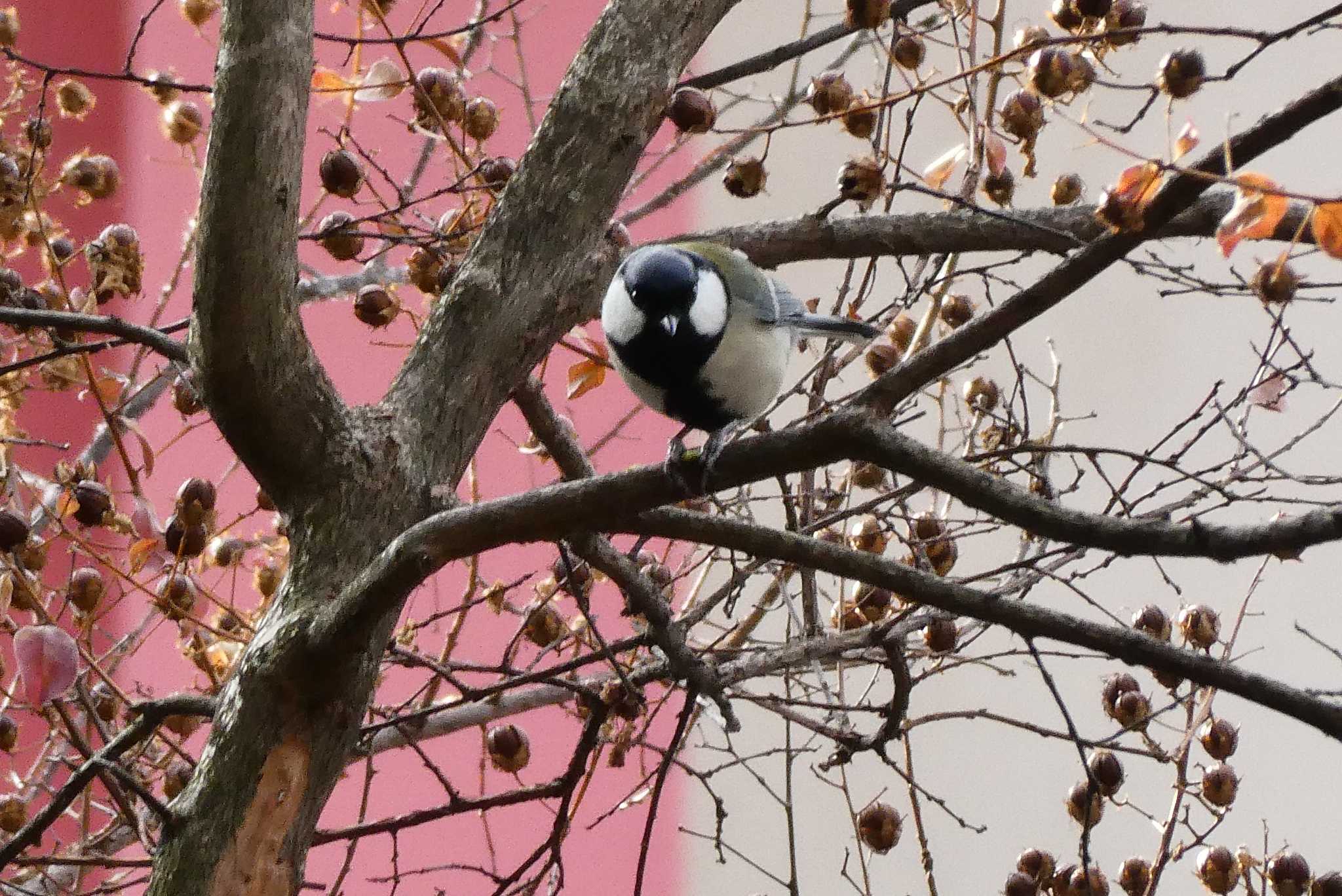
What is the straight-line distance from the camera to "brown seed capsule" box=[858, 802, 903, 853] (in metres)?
1.05

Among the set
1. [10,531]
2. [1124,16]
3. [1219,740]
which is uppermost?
[1124,16]

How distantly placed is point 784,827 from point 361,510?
137 centimetres

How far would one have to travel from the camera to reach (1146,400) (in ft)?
5.91

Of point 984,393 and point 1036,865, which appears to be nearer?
point 1036,865

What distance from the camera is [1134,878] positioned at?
1.01 metres

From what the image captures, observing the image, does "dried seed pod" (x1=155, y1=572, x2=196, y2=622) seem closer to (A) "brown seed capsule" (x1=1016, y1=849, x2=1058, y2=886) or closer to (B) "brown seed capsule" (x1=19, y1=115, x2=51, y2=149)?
(B) "brown seed capsule" (x1=19, y1=115, x2=51, y2=149)

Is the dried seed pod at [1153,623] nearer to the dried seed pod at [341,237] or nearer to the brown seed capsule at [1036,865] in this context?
the brown seed capsule at [1036,865]

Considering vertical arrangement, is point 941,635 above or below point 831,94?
below

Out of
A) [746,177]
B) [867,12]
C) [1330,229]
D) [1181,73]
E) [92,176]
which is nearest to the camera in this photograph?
[1330,229]

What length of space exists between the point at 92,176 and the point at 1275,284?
3.32 feet

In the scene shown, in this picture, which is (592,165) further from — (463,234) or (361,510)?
(361,510)

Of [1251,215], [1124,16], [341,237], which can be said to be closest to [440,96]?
[341,237]

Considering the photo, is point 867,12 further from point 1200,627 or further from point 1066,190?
point 1200,627

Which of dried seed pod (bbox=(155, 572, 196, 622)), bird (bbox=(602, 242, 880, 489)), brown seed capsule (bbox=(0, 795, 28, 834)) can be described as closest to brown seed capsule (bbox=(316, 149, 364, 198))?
bird (bbox=(602, 242, 880, 489))
